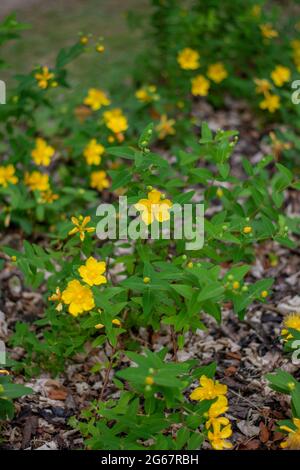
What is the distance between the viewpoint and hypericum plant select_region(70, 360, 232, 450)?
2164 mm

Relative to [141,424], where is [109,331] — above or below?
above

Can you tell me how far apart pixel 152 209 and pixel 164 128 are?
5.94ft

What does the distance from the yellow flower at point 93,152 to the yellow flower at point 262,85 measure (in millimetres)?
1364

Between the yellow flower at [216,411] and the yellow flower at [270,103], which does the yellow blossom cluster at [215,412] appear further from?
the yellow flower at [270,103]

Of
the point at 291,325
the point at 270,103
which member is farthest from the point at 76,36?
the point at 291,325

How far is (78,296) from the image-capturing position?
2.45 meters

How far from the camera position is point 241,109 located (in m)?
4.77

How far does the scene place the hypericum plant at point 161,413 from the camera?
216 centimetres

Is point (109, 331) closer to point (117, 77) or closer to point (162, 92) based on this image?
point (162, 92)

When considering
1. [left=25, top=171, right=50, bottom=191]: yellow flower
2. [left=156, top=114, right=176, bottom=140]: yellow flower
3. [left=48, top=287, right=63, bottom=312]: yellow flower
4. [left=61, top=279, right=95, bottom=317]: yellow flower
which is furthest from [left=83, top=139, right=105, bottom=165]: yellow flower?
[left=61, top=279, right=95, bottom=317]: yellow flower

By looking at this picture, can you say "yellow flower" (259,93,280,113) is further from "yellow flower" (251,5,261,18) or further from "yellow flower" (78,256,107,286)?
"yellow flower" (78,256,107,286)

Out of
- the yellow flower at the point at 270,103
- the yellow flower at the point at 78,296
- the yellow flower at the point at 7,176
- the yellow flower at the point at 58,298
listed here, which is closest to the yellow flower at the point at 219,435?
the yellow flower at the point at 78,296

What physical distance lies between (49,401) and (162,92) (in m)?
→ 2.43
